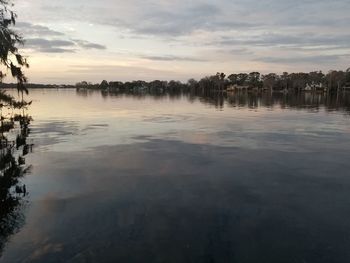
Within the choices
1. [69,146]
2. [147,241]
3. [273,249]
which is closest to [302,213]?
[273,249]

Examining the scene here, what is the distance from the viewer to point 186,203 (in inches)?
494

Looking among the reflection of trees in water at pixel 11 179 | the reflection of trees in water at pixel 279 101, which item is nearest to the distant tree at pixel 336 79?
the reflection of trees in water at pixel 279 101

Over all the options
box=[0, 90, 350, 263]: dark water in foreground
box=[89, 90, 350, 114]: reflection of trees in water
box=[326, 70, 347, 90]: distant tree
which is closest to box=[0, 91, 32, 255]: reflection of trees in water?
box=[0, 90, 350, 263]: dark water in foreground

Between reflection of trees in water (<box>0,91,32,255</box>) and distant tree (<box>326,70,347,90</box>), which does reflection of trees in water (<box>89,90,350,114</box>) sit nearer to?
reflection of trees in water (<box>0,91,32,255</box>)

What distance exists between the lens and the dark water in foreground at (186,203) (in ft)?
30.1

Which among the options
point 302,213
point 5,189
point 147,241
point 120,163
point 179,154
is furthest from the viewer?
point 179,154

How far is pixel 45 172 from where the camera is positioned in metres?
16.7

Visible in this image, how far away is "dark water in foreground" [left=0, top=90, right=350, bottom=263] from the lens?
30.1ft

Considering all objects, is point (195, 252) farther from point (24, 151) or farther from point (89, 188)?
point (24, 151)

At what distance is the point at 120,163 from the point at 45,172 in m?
3.55

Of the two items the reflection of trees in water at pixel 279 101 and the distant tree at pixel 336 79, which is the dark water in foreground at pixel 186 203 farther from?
the distant tree at pixel 336 79

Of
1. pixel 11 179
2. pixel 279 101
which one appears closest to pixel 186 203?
pixel 11 179

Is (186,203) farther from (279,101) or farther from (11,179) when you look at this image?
(279,101)

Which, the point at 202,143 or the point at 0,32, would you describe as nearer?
the point at 202,143
